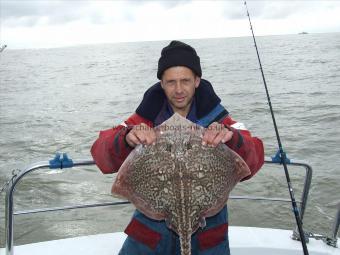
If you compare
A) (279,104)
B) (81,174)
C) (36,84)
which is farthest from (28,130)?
(36,84)

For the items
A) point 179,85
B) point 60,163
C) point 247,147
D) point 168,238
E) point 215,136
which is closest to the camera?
point 215,136

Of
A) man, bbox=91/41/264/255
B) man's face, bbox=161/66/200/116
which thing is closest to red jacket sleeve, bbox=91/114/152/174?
man, bbox=91/41/264/255

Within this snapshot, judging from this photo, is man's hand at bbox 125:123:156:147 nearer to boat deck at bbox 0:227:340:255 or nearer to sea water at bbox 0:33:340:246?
boat deck at bbox 0:227:340:255

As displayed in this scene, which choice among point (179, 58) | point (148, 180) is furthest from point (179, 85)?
point (148, 180)

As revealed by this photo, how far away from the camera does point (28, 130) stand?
65.3 ft

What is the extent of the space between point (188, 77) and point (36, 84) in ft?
132

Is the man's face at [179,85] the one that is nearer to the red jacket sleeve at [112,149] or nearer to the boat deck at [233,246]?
the red jacket sleeve at [112,149]

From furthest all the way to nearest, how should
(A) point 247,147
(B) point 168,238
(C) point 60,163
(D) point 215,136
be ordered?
(C) point 60,163, (B) point 168,238, (A) point 247,147, (D) point 215,136

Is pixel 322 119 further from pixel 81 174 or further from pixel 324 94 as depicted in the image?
pixel 81 174

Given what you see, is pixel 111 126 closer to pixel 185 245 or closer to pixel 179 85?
pixel 179 85

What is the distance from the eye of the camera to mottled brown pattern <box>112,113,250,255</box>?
257 centimetres

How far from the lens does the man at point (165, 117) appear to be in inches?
116

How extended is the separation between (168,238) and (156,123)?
95cm

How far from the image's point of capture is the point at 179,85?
3291mm
